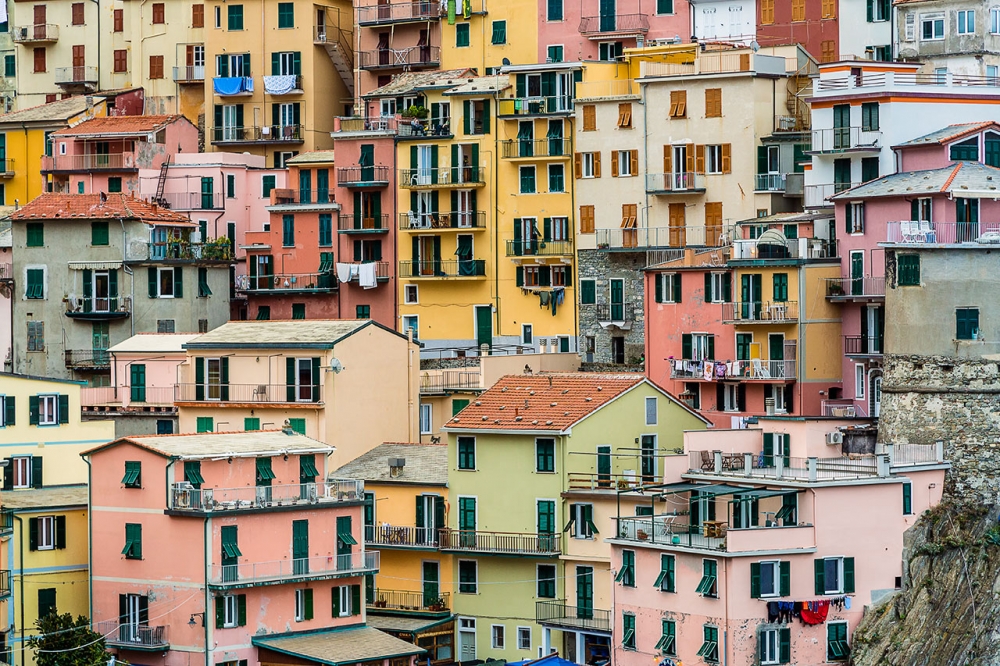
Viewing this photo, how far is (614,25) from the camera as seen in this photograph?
115 m

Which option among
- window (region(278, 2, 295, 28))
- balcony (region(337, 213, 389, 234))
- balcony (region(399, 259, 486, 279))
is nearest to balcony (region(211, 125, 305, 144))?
window (region(278, 2, 295, 28))

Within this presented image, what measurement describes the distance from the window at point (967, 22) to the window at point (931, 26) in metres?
0.86

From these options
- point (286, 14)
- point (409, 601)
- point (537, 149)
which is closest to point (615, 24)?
point (537, 149)

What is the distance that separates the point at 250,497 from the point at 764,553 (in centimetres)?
1704

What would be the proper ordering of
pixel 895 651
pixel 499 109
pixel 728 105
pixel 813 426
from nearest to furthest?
1. pixel 895 651
2. pixel 813 426
3. pixel 728 105
4. pixel 499 109

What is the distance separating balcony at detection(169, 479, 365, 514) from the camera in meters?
81.4

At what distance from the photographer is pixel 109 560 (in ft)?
274

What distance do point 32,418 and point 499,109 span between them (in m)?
29.0

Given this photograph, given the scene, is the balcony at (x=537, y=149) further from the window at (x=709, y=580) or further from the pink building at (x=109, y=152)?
the window at (x=709, y=580)

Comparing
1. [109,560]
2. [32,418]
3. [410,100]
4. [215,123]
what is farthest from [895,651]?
[215,123]

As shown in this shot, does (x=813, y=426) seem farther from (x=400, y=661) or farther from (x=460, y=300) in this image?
(x=460, y=300)

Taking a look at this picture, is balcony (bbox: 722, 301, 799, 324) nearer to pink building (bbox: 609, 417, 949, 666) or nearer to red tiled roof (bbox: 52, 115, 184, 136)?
pink building (bbox: 609, 417, 949, 666)

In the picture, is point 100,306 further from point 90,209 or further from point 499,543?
point 499,543

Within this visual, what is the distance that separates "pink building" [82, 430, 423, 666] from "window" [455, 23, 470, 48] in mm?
38856
